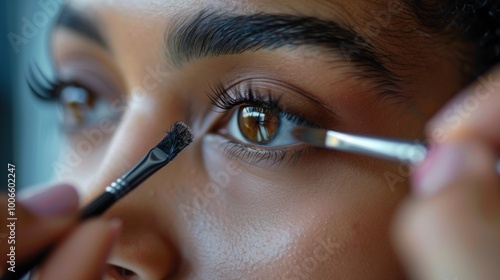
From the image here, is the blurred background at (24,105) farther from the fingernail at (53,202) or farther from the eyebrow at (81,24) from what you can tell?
the fingernail at (53,202)

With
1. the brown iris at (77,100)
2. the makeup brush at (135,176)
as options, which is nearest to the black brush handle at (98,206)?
the makeup brush at (135,176)

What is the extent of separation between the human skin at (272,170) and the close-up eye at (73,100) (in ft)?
0.37

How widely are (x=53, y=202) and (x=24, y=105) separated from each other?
1.74 feet

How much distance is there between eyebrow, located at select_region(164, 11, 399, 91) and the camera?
46 cm

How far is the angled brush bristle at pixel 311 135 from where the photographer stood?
0.47m

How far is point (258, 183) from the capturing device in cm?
50

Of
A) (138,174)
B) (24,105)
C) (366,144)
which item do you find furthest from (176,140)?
(24,105)

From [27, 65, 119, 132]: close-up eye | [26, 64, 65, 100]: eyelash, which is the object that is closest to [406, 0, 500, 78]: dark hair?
[27, 65, 119, 132]: close-up eye

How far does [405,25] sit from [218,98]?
0.18 m

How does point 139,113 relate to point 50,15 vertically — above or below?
below

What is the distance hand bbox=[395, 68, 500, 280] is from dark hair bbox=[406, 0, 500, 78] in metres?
0.21

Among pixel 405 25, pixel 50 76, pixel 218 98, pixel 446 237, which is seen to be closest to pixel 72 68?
pixel 50 76

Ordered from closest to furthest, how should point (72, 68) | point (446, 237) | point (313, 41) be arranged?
point (446, 237) < point (313, 41) < point (72, 68)

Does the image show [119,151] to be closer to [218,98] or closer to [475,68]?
[218,98]
